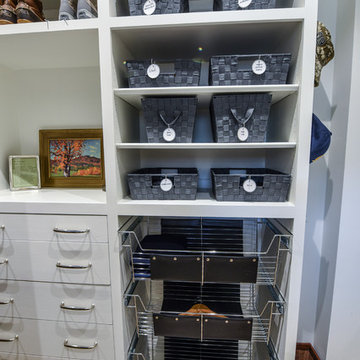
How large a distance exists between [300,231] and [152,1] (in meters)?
1.12

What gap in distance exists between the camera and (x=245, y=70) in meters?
0.91

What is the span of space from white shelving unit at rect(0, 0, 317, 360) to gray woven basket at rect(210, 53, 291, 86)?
51 mm

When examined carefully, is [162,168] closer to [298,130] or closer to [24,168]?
[298,130]

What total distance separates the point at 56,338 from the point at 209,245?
88cm

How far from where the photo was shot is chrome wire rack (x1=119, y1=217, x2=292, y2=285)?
3.20 feet

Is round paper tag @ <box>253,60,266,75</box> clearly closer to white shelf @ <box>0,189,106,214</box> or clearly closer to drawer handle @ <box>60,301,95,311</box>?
white shelf @ <box>0,189,106,214</box>

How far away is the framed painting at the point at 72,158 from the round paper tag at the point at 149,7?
0.68 meters

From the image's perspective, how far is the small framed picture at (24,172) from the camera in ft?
4.17

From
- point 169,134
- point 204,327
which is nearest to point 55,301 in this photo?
point 204,327

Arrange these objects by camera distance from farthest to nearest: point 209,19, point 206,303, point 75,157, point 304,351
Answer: point 304,351, point 75,157, point 206,303, point 209,19

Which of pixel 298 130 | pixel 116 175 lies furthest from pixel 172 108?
pixel 298 130

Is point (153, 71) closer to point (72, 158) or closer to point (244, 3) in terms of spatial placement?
point (244, 3)

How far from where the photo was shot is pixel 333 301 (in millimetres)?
1290

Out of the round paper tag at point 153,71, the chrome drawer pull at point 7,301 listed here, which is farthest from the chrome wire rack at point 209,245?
the round paper tag at point 153,71
